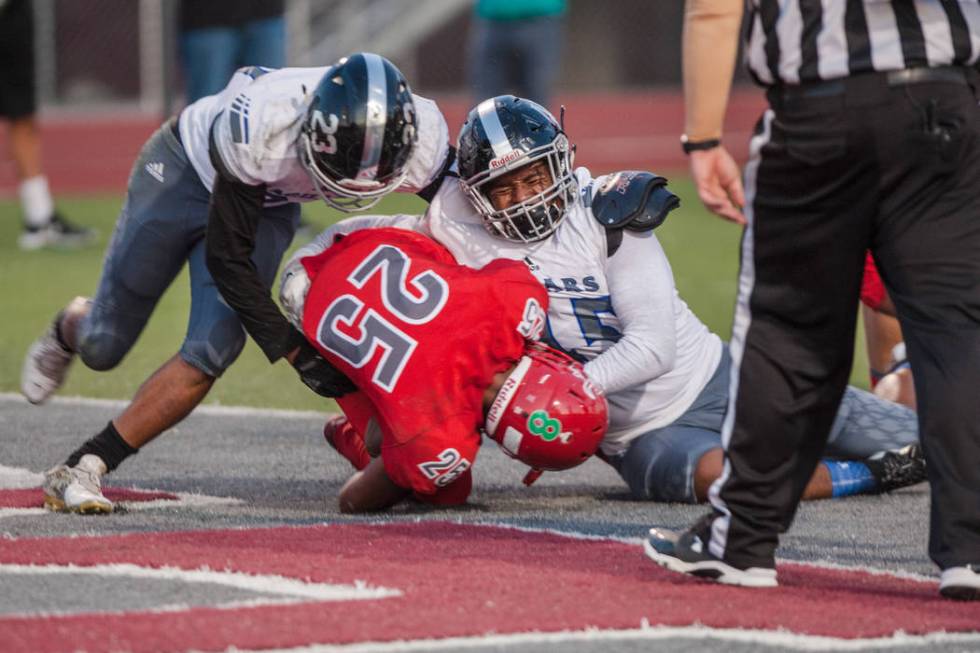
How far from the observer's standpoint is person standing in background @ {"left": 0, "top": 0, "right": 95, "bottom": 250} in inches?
438

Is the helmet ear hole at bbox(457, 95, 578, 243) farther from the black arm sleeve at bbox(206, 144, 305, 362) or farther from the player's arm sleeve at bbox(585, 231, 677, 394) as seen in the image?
the black arm sleeve at bbox(206, 144, 305, 362)

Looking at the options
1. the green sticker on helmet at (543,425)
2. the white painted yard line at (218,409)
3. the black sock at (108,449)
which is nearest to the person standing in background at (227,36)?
the white painted yard line at (218,409)

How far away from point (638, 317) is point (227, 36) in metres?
6.13

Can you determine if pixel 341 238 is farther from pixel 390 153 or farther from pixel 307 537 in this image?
pixel 307 537

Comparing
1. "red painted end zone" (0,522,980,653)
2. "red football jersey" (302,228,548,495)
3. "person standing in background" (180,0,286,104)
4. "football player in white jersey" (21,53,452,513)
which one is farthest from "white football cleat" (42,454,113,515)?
"person standing in background" (180,0,286,104)

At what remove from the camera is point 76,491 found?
446cm

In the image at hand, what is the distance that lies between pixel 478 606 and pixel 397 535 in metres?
0.82

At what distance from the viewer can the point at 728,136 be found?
2019cm

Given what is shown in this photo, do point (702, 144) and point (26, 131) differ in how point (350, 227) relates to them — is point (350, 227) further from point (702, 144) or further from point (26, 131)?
point (26, 131)

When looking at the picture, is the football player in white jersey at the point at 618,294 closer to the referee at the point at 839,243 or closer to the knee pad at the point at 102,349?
the knee pad at the point at 102,349

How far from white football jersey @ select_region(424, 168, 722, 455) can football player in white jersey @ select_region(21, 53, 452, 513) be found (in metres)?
0.23

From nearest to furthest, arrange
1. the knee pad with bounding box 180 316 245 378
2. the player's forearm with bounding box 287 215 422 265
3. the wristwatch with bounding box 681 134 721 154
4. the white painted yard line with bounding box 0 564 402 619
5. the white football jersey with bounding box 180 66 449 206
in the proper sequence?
1. the white painted yard line with bounding box 0 564 402 619
2. the wristwatch with bounding box 681 134 721 154
3. the white football jersey with bounding box 180 66 449 206
4. the knee pad with bounding box 180 316 245 378
5. the player's forearm with bounding box 287 215 422 265

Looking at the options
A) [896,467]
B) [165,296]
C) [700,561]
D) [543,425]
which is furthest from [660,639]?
[165,296]

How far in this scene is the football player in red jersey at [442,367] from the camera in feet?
14.3
